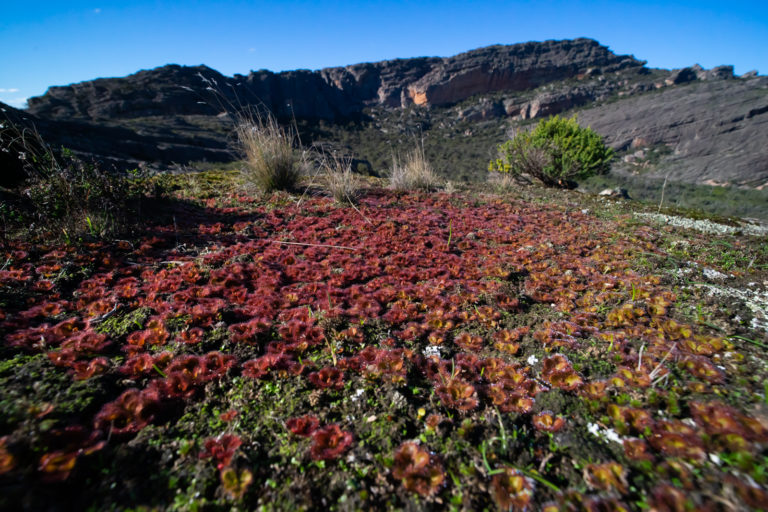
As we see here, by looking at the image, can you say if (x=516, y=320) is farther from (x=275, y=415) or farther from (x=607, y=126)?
(x=607, y=126)

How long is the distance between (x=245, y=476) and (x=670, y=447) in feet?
4.87

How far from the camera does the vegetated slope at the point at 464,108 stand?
27.9 metres

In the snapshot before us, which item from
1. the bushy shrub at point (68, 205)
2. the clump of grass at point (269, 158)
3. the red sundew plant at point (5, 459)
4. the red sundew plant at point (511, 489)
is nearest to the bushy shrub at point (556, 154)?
the clump of grass at point (269, 158)

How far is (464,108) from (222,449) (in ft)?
228

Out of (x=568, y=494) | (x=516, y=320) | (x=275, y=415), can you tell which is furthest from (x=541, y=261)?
(x=275, y=415)

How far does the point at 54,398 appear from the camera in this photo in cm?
125

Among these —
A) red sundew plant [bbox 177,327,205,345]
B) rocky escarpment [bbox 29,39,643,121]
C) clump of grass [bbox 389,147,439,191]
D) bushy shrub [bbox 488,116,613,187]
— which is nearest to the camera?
red sundew plant [bbox 177,327,205,345]

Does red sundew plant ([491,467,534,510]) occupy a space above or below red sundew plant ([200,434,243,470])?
below

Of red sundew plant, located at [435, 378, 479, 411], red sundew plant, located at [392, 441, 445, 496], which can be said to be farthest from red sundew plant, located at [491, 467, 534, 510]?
red sundew plant, located at [435, 378, 479, 411]

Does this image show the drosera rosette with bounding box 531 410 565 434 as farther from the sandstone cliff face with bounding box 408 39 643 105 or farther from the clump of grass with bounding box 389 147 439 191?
the sandstone cliff face with bounding box 408 39 643 105

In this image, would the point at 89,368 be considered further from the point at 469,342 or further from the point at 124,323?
the point at 469,342

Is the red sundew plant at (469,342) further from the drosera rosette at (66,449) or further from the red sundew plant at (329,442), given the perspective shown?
the drosera rosette at (66,449)

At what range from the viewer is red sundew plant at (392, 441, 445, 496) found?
3.37ft

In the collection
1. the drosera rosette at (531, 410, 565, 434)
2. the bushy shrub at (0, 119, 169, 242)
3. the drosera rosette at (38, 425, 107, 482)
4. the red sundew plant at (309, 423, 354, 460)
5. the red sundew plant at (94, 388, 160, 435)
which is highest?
the bushy shrub at (0, 119, 169, 242)
